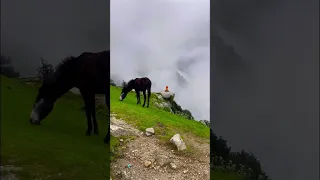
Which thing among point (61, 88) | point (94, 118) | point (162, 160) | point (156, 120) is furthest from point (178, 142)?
point (61, 88)

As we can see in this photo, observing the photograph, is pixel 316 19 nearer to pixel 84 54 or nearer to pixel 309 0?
pixel 309 0

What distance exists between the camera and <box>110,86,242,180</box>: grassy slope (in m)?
5.68

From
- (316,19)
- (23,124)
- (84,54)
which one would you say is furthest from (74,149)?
(316,19)

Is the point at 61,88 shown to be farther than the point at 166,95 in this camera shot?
No

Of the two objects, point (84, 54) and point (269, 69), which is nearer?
point (84, 54)

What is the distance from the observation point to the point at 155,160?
18.3ft

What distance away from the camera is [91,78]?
5152mm

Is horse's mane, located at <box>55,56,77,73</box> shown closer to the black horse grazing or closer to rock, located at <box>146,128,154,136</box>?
the black horse grazing

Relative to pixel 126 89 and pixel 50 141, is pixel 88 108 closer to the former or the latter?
pixel 50 141

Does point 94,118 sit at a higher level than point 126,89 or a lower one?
lower

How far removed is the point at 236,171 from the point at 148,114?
158cm

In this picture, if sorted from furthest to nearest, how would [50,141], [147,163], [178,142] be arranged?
[178,142]
[147,163]
[50,141]

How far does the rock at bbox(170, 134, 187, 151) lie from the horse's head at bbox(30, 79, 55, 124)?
74.6 inches

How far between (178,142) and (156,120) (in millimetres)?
484
